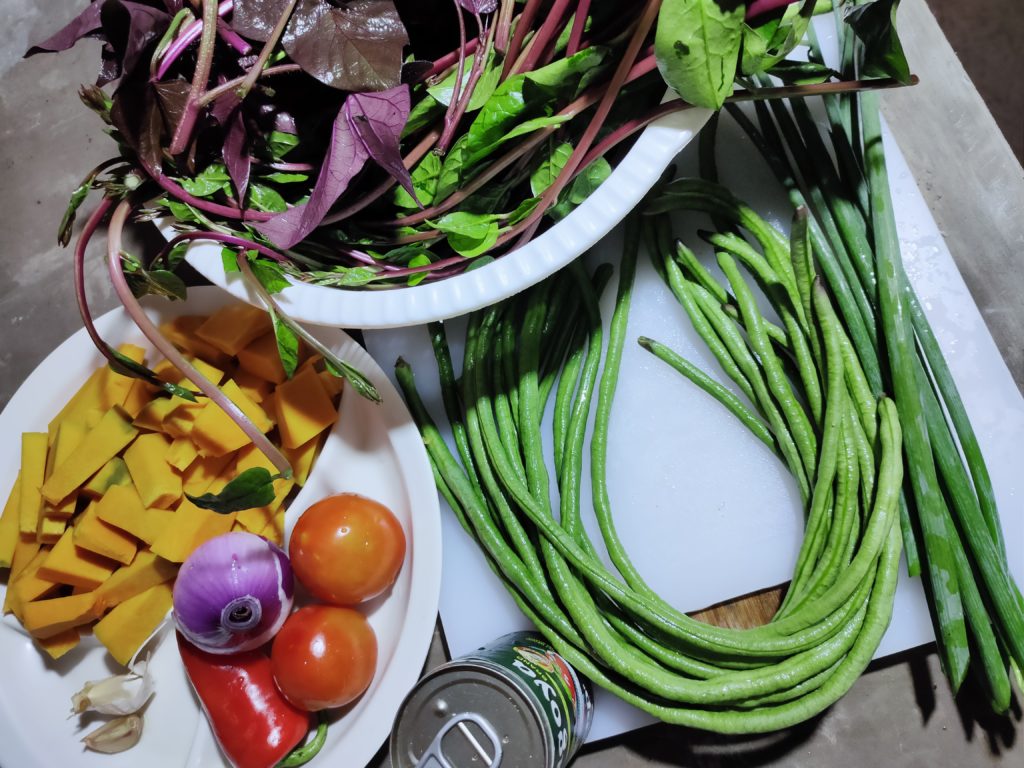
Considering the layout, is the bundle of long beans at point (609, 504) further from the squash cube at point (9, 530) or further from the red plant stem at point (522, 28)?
the squash cube at point (9, 530)

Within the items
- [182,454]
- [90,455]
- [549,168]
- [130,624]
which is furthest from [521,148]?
[130,624]

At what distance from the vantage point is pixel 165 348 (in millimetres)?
981

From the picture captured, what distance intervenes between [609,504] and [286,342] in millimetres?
507

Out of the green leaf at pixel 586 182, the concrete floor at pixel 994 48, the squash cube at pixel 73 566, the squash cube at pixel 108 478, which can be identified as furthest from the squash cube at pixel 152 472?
the concrete floor at pixel 994 48

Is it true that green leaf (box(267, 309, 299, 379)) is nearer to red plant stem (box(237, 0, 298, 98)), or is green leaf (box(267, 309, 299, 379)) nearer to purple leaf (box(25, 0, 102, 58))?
red plant stem (box(237, 0, 298, 98))

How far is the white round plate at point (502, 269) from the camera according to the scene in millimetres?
852

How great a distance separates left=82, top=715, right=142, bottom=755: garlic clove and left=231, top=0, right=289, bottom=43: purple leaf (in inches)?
36.8

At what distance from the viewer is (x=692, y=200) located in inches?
41.9

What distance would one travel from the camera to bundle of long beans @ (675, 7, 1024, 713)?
97 centimetres

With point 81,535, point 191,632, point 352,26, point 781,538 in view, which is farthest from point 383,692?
point 352,26

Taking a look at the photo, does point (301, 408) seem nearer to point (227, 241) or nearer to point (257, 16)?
point (227, 241)

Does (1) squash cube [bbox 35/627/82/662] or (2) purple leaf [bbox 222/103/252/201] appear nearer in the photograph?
(2) purple leaf [bbox 222/103/252/201]

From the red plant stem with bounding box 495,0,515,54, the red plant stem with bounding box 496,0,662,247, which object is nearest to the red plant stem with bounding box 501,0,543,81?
the red plant stem with bounding box 495,0,515,54

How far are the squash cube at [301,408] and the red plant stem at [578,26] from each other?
55cm
